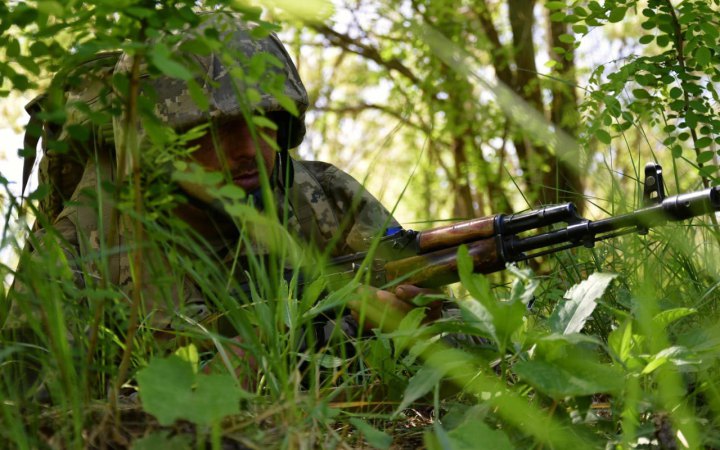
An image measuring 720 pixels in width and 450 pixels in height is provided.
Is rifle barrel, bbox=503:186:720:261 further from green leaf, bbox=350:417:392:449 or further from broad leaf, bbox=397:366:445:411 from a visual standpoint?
green leaf, bbox=350:417:392:449

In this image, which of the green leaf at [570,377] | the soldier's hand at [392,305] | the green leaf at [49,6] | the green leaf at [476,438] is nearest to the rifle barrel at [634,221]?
the soldier's hand at [392,305]

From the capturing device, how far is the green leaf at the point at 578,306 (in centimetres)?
153

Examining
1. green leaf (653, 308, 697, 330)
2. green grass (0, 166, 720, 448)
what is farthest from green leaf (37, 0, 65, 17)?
green leaf (653, 308, 697, 330)

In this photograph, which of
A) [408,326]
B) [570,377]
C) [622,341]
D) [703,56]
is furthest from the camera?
[703,56]

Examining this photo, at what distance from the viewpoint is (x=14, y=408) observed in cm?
129

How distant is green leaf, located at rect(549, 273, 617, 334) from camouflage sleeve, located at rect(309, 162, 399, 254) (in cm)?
131

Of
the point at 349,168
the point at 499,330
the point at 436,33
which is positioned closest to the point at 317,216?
the point at 499,330

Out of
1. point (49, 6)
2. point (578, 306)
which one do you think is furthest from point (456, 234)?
point (49, 6)

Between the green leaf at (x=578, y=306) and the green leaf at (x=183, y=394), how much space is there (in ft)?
2.11

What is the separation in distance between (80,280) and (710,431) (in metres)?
1.80

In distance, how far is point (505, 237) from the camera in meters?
2.28

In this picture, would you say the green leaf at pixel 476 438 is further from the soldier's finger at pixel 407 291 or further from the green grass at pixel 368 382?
the soldier's finger at pixel 407 291

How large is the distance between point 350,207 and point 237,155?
1.47ft

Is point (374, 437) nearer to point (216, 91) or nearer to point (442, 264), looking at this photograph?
point (442, 264)
